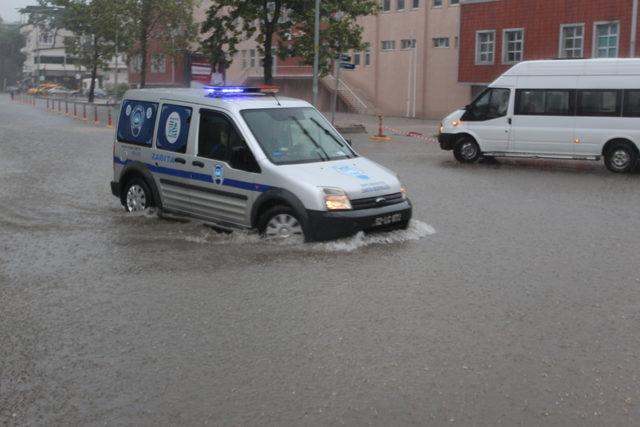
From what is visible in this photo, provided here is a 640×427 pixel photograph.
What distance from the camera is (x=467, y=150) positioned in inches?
820

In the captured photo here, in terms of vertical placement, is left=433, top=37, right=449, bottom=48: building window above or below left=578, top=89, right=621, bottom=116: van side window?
above

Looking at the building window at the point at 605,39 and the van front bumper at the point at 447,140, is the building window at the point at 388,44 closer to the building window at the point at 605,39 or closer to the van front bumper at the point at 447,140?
the building window at the point at 605,39

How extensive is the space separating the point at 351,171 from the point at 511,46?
38.0 metres

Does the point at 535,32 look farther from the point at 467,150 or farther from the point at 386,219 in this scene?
the point at 386,219

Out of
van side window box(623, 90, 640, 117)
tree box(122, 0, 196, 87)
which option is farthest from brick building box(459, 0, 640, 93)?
van side window box(623, 90, 640, 117)

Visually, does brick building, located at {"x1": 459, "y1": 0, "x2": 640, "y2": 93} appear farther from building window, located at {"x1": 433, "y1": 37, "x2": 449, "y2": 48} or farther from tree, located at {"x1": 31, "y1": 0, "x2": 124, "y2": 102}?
tree, located at {"x1": 31, "y1": 0, "x2": 124, "y2": 102}

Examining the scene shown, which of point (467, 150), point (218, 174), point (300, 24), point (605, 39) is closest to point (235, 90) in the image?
point (218, 174)

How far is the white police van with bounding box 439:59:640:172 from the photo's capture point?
18516mm

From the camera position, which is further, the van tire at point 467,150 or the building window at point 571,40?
the building window at point 571,40

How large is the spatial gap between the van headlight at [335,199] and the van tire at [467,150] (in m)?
12.1

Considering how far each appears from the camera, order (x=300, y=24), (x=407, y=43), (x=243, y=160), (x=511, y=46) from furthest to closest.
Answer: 1. (x=407, y=43)
2. (x=511, y=46)
3. (x=300, y=24)
4. (x=243, y=160)

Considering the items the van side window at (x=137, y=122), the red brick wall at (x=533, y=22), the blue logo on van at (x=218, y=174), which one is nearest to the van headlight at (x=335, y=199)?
the blue logo on van at (x=218, y=174)

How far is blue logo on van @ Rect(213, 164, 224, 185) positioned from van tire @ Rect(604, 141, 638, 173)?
11.7 m

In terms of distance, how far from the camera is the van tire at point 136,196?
1107cm
